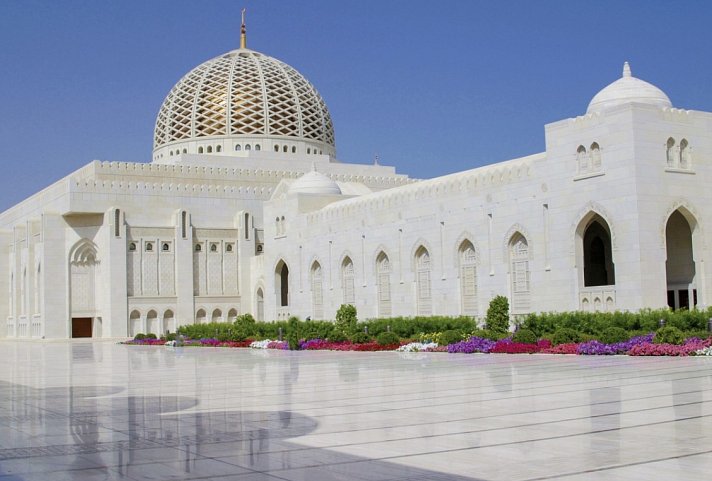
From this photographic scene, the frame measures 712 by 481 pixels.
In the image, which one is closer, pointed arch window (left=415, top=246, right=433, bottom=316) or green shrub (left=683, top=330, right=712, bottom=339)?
green shrub (left=683, top=330, right=712, bottom=339)

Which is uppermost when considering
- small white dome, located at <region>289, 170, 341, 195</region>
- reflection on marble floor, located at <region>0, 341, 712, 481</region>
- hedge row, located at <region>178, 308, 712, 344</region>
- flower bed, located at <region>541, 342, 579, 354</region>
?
small white dome, located at <region>289, 170, 341, 195</region>

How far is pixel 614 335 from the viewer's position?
1667 centimetres

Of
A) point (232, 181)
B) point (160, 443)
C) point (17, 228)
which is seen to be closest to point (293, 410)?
point (160, 443)

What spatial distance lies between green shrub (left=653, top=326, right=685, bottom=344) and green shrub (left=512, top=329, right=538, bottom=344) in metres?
2.67

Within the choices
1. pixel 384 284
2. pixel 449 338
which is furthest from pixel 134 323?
pixel 449 338

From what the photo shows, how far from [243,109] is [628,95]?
77.3 ft

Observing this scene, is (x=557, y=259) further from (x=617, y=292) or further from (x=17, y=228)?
(x=17, y=228)

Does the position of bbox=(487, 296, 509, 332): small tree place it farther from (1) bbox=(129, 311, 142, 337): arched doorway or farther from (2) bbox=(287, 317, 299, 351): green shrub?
(1) bbox=(129, 311, 142, 337): arched doorway

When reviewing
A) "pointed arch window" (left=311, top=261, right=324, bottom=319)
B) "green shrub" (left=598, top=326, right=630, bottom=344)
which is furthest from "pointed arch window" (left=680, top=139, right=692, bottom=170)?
"pointed arch window" (left=311, top=261, right=324, bottom=319)

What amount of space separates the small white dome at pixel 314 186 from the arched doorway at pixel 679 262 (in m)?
14.6

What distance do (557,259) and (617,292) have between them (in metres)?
2.08

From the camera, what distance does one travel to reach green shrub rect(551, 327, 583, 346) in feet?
58.3

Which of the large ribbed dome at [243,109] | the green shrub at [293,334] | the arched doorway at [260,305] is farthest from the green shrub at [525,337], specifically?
the large ribbed dome at [243,109]

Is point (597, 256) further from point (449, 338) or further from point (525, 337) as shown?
point (525, 337)
